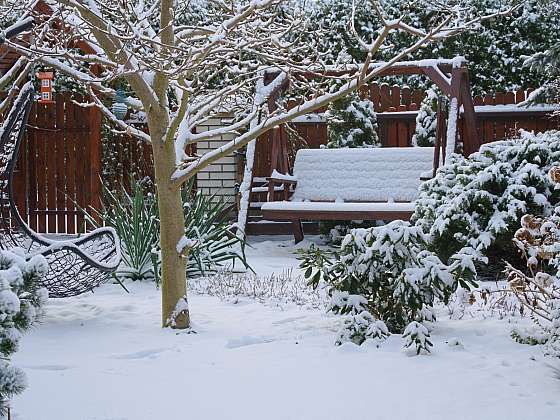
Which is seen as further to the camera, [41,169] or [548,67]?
[41,169]

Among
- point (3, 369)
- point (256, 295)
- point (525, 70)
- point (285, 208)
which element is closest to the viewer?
point (3, 369)

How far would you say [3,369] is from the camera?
2.47 m

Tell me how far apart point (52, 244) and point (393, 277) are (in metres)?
2.28

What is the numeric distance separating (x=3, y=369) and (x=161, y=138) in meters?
2.15

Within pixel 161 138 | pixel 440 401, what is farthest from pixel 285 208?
pixel 440 401

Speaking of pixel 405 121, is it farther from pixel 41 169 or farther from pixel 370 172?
pixel 41 169

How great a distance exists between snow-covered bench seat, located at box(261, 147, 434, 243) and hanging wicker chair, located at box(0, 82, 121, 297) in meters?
2.89

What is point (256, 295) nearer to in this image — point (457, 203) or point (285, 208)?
point (457, 203)

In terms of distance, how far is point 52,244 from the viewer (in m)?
4.91

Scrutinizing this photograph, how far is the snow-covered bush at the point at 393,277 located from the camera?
3932 millimetres

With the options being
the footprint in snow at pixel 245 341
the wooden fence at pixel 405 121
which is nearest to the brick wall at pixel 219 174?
the wooden fence at pixel 405 121

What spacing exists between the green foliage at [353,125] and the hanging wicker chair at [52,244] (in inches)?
177

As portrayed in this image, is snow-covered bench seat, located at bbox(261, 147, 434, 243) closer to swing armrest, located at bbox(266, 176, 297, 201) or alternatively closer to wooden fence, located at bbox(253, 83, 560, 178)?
swing armrest, located at bbox(266, 176, 297, 201)

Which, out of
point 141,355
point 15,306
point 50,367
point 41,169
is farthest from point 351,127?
point 15,306
